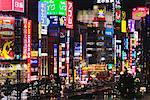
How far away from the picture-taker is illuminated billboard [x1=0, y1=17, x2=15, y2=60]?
8.89 meters

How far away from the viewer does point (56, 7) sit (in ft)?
35.3

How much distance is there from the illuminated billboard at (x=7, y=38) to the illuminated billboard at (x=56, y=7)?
1630 mm

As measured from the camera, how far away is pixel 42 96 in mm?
10625

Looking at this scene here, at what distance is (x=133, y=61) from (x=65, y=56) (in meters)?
9.35

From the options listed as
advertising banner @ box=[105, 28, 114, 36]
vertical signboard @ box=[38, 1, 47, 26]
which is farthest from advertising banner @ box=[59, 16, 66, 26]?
advertising banner @ box=[105, 28, 114, 36]

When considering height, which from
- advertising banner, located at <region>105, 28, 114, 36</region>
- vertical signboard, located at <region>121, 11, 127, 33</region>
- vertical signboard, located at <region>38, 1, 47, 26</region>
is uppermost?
vertical signboard, located at <region>38, 1, 47, 26</region>

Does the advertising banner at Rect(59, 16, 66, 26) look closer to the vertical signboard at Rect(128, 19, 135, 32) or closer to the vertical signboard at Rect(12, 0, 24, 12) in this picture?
the vertical signboard at Rect(12, 0, 24, 12)

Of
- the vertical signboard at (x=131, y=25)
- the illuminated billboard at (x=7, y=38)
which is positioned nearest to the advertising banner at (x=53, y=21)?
the illuminated billboard at (x=7, y=38)

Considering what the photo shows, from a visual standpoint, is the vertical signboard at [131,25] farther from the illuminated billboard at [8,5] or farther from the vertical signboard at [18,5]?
the illuminated billboard at [8,5]

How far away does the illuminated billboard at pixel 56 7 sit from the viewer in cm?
1058

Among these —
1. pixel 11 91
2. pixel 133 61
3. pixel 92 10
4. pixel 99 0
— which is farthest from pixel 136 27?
pixel 11 91

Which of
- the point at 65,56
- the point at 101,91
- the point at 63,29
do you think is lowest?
the point at 101,91

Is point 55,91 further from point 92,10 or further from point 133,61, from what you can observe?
point 133,61

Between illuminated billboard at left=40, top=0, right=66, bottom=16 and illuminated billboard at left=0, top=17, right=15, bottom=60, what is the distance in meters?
1.63
